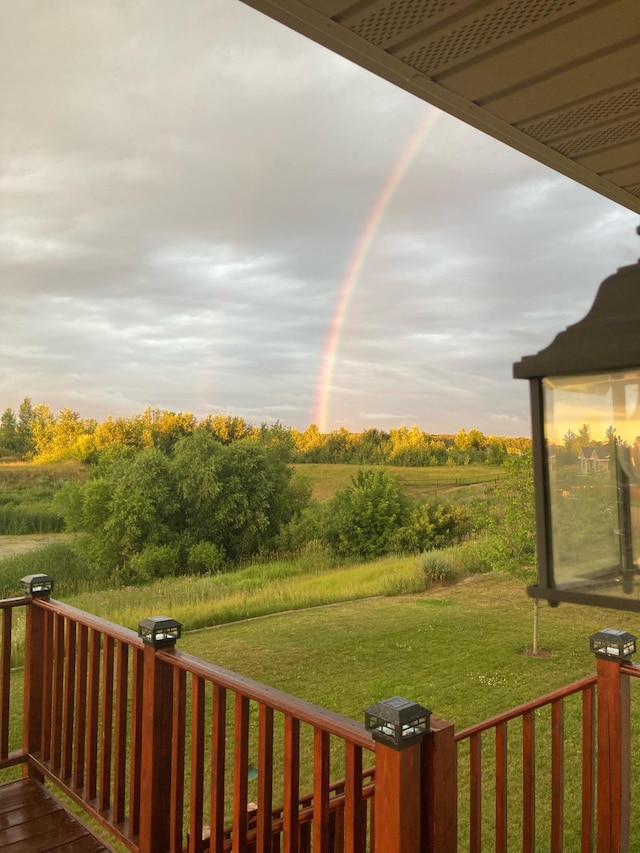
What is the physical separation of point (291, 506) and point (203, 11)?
36.8 feet

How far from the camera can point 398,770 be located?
1146 millimetres

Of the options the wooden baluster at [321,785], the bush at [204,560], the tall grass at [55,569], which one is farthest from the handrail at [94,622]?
the bush at [204,560]

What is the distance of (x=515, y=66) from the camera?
0.83 m

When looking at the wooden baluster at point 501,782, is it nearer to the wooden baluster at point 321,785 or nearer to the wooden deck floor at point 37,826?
the wooden baluster at point 321,785

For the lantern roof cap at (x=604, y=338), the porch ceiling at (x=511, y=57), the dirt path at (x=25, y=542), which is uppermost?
the porch ceiling at (x=511, y=57)

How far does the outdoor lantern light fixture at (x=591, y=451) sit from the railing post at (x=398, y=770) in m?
0.60

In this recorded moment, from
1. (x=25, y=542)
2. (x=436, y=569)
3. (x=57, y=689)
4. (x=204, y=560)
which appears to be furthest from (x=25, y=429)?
(x=57, y=689)

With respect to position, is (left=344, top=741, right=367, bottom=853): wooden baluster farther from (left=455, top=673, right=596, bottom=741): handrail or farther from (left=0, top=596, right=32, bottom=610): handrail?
(left=0, top=596, right=32, bottom=610): handrail

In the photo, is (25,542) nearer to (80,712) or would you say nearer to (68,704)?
(68,704)

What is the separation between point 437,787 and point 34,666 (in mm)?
1849

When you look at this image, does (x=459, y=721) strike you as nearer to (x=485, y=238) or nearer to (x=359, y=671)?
(x=359, y=671)

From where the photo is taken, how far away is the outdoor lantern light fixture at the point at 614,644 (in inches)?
80.4

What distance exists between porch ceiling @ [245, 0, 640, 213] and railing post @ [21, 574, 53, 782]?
224 cm

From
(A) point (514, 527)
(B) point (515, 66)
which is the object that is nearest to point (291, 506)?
(A) point (514, 527)
